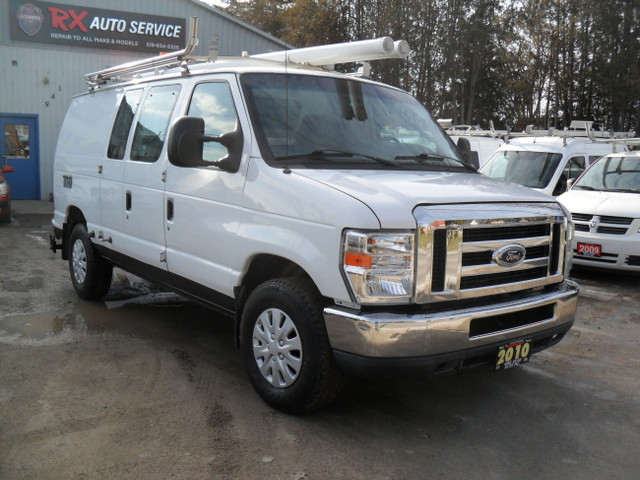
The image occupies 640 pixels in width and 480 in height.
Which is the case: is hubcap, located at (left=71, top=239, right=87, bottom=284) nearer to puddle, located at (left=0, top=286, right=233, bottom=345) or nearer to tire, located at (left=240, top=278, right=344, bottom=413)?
puddle, located at (left=0, top=286, right=233, bottom=345)

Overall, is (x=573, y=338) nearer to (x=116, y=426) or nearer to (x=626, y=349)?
(x=626, y=349)

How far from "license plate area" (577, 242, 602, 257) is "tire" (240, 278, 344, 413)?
584cm

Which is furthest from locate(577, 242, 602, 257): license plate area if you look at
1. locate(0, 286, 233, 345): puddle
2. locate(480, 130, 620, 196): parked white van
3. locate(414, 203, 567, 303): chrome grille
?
locate(0, 286, 233, 345): puddle

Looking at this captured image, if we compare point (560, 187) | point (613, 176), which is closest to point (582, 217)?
point (613, 176)

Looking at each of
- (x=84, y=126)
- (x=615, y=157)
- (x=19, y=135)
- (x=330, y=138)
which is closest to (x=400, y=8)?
(x=19, y=135)

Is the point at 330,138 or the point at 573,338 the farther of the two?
the point at 573,338

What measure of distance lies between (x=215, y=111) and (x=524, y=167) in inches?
312

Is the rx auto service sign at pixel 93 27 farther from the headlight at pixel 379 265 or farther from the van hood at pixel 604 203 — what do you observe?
the headlight at pixel 379 265

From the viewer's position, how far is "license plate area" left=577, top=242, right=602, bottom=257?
8.41m

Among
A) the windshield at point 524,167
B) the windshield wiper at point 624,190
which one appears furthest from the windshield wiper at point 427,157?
the windshield at point 524,167

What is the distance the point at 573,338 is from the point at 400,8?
2116cm

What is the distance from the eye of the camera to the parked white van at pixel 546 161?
35.8 ft

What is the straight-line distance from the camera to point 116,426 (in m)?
3.81

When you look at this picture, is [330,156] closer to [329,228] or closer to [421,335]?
[329,228]
